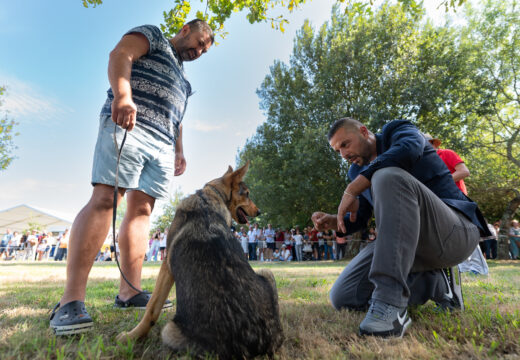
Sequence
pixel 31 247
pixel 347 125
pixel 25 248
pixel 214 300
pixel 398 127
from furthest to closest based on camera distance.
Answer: pixel 25 248 < pixel 31 247 < pixel 347 125 < pixel 398 127 < pixel 214 300

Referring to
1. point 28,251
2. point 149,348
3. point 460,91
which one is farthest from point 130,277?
point 28,251

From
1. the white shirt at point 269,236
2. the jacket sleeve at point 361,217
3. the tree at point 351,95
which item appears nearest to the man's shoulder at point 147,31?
the jacket sleeve at point 361,217

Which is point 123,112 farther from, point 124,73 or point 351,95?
point 351,95

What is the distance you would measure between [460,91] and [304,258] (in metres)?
14.3

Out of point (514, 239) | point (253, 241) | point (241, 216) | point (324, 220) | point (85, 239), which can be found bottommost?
point (514, 239)

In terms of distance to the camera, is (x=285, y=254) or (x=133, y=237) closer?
(x=133, y=237)

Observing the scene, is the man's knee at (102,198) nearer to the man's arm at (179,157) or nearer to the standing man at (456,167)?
the man's arm at (179,157)

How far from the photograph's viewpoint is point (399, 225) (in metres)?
2.23

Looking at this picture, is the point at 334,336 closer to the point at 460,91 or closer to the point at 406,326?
the point at 406,326

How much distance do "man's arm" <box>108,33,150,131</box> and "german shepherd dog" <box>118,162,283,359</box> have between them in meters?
1.09

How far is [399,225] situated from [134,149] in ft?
8.13

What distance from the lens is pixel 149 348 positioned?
193cm

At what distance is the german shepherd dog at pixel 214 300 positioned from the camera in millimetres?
1662

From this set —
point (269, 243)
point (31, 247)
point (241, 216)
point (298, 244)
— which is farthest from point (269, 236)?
point (31, 247)
